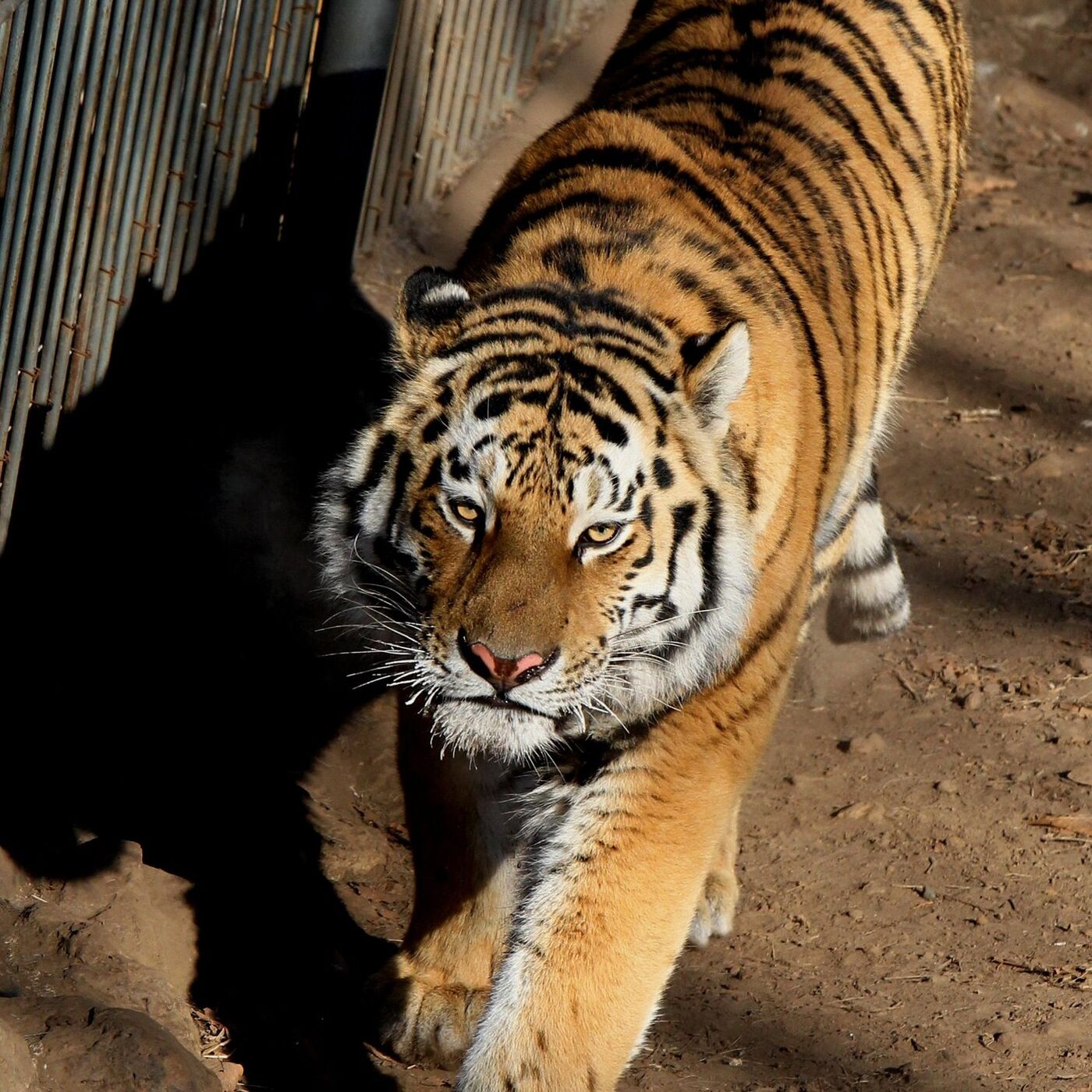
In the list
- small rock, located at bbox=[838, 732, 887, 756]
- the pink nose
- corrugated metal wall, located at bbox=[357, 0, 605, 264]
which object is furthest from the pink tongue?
corrugated metal wall, located at bbox=[357, 0, 605, 264]

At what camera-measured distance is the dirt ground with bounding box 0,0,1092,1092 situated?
9.11 ft

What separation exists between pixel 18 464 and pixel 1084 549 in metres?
2.98

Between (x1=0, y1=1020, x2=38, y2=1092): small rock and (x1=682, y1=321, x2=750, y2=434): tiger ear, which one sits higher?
(x1=682, y1=321, x2=750, y2=434): tiger ear

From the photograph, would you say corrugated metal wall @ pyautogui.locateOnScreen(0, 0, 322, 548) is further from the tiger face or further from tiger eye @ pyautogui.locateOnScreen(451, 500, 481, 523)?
tiger eye @ pyautogui.locateOnScreen(451, 500, 481, 523)

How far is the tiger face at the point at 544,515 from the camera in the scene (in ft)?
7.18

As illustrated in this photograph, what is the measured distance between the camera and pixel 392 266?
4508 millimetres

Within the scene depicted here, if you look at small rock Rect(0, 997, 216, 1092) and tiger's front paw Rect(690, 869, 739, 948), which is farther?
tiger's front paw Rect(690, 869, 739, 948)

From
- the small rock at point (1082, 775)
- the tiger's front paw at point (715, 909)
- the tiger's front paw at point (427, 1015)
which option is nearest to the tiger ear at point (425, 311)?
the tiger's front paw at point (427, 1015)

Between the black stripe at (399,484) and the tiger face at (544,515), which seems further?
the black stripe at (399,484)

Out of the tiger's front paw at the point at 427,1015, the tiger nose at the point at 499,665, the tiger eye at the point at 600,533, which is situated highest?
the tiger eye at the point at 600,533

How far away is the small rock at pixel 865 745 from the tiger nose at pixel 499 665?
5.99ft

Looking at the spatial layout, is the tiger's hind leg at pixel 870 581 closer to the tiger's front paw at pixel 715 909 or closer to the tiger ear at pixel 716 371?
the tiger's front paw at pixel 715 909

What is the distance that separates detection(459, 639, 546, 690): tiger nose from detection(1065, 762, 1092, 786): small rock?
1902mm

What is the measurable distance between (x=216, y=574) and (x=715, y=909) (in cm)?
154
